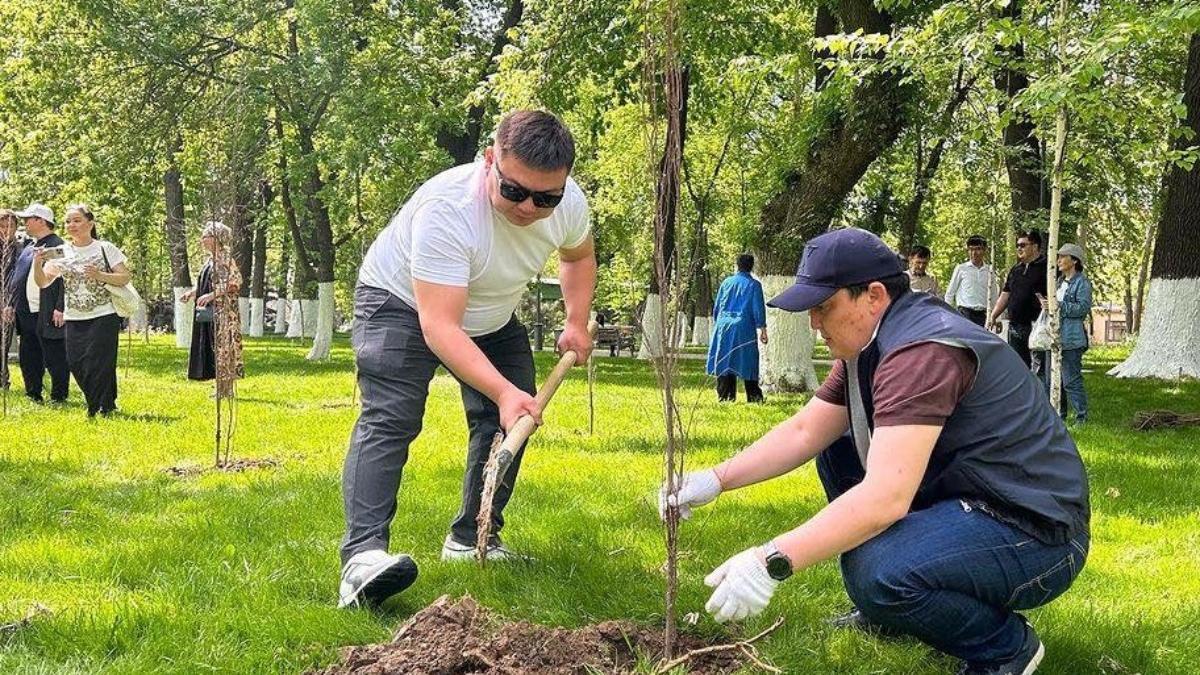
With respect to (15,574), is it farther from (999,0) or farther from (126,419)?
(999,0)

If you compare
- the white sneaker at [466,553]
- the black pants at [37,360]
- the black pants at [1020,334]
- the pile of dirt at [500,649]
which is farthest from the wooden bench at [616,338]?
the pile of dirt at [500,649]

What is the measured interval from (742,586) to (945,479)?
69cm

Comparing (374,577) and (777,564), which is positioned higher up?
(777,564)

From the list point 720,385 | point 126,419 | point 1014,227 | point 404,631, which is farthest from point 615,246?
point 404,631

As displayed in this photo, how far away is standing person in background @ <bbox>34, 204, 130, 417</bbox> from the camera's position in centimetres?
792

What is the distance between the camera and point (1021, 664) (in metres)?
2.72

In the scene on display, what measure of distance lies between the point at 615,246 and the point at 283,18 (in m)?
15.6

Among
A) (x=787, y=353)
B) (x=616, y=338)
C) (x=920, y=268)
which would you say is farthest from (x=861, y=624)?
(x=616, y=338)

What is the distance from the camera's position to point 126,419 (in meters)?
8.07

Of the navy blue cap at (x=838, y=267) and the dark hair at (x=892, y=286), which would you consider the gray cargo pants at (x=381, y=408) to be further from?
the dark hair at (x=892, y=286)

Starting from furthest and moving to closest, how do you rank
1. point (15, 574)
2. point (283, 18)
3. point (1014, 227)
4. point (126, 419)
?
point (283, 18), point (1014, 227), point (126, 419), point (15, 574)

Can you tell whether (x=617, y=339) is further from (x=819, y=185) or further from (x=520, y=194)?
(x=520, y=194)

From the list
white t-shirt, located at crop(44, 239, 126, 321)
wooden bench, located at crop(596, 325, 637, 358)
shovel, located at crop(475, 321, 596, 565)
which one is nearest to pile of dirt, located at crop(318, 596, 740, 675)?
shovel, located at crop(475, 321, 596, 565)

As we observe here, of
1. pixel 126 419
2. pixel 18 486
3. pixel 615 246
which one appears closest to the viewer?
pixel 18 486
